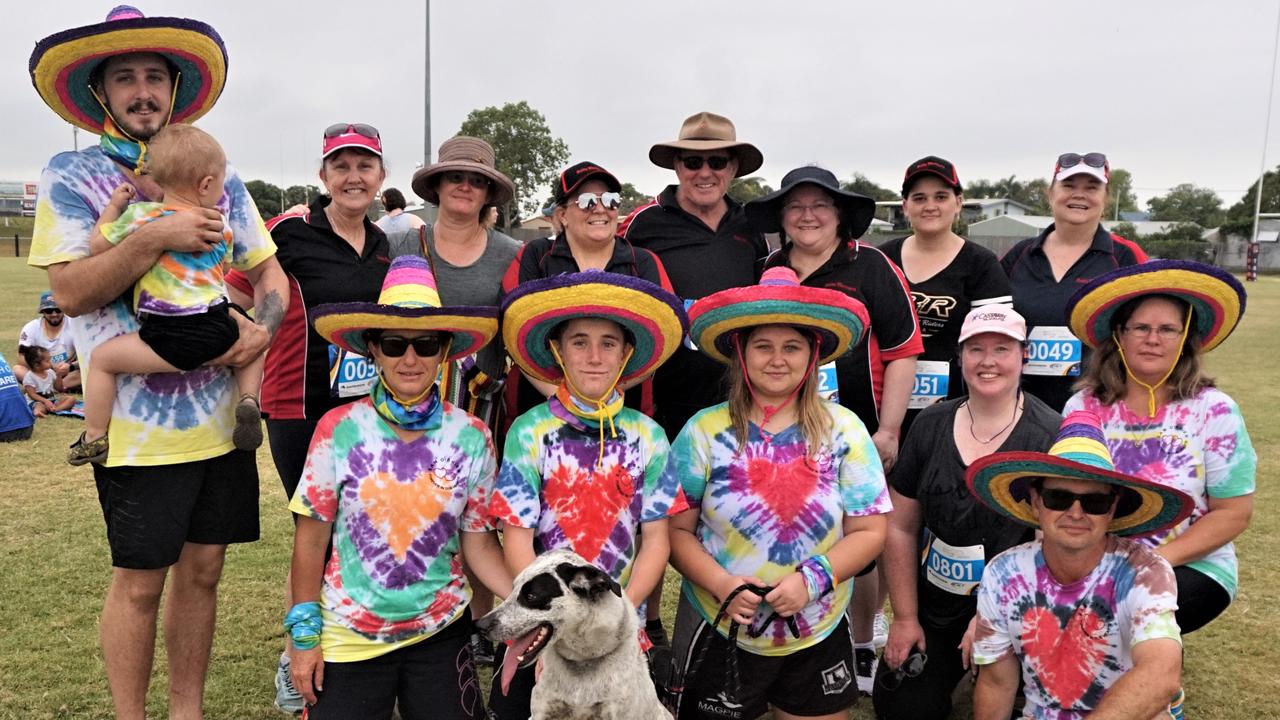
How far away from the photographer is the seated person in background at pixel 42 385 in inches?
402

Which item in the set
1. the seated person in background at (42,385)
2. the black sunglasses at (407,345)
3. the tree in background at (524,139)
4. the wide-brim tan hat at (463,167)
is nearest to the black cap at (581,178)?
the wide-brim tan hat at (463,167)

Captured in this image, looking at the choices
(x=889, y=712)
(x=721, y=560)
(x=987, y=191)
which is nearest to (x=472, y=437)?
(x=721, y=560)

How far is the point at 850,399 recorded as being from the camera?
4336 millimetres

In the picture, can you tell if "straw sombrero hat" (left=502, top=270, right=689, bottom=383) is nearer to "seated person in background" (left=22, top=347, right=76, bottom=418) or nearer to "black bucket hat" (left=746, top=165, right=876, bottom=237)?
"black bucket hat" (left=746, top=165, right=876, bottom=237)

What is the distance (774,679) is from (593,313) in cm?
154

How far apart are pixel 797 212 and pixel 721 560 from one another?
1751 mm

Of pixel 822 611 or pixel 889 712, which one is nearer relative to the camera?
pixel 822 611

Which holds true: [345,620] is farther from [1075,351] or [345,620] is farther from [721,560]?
[1075,351]

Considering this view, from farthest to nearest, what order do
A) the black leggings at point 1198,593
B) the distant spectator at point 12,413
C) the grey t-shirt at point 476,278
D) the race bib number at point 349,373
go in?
the distant spectator at point 12,413 < the grey t-shirt at point 476,278 < the race bib number at point 349,373 < the black leggings at point 1198,593

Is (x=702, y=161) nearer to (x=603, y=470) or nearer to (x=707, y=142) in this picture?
(x=707, y=142)

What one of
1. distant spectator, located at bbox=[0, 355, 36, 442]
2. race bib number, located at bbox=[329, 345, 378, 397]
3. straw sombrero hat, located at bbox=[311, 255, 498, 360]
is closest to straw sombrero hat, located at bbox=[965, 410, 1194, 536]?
straw sombrero hat, located at bbox=[311, 255, 498, 360]

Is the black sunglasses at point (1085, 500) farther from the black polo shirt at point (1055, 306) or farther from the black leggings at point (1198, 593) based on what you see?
the black polo shirt at point (1055, 306)

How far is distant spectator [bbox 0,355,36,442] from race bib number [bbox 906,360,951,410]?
8544 millimetres

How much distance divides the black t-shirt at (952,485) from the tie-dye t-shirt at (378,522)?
6.53 feet
